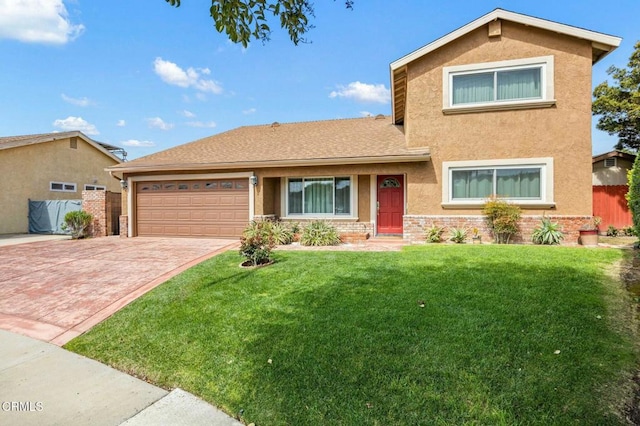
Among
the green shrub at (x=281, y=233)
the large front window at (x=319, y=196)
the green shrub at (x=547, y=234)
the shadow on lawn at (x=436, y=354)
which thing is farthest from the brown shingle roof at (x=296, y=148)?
the shadow on lawn at (x=436, y=354)

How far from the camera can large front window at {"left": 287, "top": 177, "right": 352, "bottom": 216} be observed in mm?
13336

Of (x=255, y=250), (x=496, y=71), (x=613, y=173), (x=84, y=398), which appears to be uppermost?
(x=496, y=71)

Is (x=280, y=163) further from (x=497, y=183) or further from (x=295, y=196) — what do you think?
(x=497, y=183)

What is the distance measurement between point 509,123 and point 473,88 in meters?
1.64

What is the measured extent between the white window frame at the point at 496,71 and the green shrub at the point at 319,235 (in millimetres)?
5565

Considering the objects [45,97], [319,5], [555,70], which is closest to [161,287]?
[319,5]

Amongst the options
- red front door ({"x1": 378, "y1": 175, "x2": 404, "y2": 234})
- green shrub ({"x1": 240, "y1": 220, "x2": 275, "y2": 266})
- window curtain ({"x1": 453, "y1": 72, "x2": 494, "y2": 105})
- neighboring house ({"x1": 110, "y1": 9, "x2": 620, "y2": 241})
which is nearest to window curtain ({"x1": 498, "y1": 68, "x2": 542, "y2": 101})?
neighboring house ({"x1": 110, "y1": 9, "x2": 620, "y2": 241})

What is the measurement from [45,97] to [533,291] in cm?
2149

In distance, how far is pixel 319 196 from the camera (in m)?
13.6

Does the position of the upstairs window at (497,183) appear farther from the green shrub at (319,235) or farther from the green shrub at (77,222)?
the green shrub at (77,222)

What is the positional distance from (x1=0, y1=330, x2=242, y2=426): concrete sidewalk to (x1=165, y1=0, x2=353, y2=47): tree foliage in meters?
3.78

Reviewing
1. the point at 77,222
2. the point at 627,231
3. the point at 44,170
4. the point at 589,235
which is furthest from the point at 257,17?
the point at 44,170

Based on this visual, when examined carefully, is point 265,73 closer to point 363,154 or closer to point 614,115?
point 363,154

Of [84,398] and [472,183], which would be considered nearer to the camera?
[84,398]
